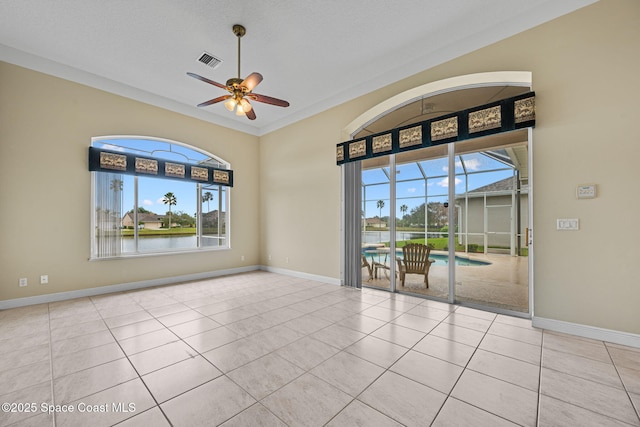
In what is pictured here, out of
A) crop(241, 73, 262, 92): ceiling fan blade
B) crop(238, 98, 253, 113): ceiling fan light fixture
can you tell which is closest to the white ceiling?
crop(241, 73, 262, 92): ceiling fan blade

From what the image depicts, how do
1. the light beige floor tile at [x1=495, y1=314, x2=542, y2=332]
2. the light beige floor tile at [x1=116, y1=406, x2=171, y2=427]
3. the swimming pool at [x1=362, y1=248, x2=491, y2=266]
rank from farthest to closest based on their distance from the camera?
1. the swimming pool at [x1=362, y1=248, x2=491, y2=266]
2. the light beige floor tile at [x1=495, y1=314, x2=542, y2=332]
3. the light beige floor tile at [x1=116, y1=406, x2=171, y2=427]

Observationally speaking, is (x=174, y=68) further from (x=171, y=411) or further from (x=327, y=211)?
(x=171, y=411)

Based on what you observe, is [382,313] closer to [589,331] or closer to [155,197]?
[589,331]

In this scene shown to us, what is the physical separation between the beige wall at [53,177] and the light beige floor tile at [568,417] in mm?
5957

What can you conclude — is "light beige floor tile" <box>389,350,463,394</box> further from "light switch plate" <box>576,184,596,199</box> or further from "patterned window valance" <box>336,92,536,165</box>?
"patterned window valance" <box>336,92,536,165</box>

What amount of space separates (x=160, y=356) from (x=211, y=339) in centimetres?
49

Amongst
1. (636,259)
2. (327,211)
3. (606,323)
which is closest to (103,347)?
(327,211)

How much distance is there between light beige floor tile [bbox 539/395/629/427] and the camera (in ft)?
5.34

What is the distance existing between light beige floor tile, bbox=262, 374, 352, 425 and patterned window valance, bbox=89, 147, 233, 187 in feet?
15.9

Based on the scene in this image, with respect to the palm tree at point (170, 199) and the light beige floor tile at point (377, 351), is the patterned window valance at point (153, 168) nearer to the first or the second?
the palm tree at point (170, 199)

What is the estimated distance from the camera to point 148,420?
1.66 meters

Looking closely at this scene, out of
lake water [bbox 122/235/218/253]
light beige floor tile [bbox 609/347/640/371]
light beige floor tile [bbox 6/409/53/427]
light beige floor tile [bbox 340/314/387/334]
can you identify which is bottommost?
light beige floor tile [bbox 340/314/387/334]

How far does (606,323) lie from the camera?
106 inches

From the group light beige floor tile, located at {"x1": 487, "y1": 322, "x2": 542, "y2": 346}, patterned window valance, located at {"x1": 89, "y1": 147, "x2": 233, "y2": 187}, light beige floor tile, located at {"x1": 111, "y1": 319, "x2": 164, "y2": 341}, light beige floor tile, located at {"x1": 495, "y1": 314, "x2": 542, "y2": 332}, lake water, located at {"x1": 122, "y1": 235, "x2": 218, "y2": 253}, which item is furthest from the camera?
lake water, located at {"x1": 122, "y1": 235, "x2": 218, "y2": 253}
